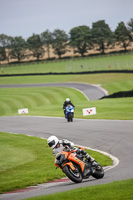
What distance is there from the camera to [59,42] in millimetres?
149625

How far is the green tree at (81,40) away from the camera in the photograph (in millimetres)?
138000

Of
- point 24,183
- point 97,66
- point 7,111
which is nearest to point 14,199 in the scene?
point 24,183

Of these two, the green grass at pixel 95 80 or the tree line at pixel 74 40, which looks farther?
the tree line at pixel 74 40

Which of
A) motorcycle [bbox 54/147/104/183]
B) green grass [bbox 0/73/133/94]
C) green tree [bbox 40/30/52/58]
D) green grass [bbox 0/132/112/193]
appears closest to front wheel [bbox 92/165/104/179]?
motorcycle [bbox 54/147/104/183]

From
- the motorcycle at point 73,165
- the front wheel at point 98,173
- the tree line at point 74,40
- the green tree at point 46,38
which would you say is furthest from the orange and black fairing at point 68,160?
the green tree at point 46,38

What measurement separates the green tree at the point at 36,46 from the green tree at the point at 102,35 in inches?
983

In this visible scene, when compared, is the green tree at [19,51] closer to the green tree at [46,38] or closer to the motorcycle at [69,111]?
the green tree at [46,38]

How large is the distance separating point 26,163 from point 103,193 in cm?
651

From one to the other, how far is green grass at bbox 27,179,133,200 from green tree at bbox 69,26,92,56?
130 metres

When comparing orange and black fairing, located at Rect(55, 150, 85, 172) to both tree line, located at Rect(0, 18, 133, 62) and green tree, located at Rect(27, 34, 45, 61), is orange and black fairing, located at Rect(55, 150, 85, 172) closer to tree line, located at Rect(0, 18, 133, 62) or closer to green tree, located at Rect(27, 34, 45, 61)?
tree line, located at Rect(0, 18, 133, 62)

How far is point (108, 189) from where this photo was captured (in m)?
8.25

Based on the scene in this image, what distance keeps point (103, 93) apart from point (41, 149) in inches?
1510

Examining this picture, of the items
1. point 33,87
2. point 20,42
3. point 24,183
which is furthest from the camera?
point 20,42

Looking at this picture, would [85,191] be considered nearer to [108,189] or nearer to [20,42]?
[108,189]
